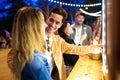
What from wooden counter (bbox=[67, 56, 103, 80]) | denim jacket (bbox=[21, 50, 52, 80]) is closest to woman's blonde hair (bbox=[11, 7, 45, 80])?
denim jacket (bbox=[21, 50, 52, 80])

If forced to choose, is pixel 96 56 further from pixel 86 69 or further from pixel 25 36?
pixel 25 36

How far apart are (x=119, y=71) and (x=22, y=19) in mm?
678

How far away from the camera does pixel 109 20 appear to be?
A: 121cm

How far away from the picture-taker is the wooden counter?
156 cm

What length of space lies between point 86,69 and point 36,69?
0.38 meters

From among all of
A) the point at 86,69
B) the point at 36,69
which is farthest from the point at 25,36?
the point at 86,69

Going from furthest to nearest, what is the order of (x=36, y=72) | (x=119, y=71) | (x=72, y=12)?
(x=72, y=12) → (x=36, y=72) → (x=119, y=71)

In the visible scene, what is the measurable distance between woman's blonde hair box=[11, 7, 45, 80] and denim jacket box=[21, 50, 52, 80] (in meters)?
0.03

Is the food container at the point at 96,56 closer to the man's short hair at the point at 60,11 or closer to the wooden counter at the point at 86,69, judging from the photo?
the wooden counter at the point at 86,69

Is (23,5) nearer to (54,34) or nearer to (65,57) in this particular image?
(54,34)

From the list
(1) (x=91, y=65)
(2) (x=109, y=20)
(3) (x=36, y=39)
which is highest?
(2) (x=109, y=20)

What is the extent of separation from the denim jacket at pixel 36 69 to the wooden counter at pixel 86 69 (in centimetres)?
20

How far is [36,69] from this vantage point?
1428 millimetres

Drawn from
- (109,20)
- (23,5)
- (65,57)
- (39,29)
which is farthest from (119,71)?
(23,5)
